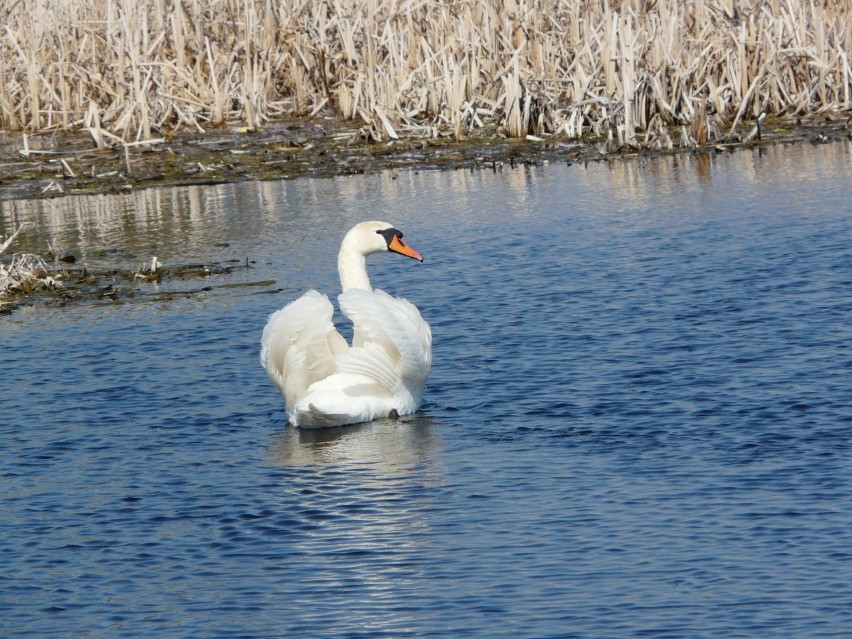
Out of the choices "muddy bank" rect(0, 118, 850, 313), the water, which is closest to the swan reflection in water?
the water

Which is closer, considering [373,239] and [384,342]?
[384,342]

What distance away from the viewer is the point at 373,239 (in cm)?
1139

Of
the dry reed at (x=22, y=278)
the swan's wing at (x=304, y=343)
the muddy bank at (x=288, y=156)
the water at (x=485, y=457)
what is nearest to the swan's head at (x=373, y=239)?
the water at (x=485, y=457)

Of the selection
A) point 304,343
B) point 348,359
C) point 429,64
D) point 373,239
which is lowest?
point 348,359

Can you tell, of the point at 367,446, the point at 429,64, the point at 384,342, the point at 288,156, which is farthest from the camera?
the point at 429,64

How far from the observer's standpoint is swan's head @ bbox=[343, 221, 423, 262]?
445 inches

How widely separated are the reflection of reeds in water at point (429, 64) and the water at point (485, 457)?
22.9ft

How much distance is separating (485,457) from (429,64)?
54.1 ft

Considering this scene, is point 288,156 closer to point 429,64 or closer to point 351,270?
point 429,64

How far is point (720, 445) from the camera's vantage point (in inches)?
349

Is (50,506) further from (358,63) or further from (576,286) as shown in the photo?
(358,63)

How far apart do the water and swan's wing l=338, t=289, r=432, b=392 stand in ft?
1.19

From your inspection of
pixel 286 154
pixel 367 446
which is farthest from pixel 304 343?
pixel 286 154

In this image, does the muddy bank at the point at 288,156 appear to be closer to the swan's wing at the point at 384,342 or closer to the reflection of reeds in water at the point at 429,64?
the reflection of reeds in water at the point at 429,64
